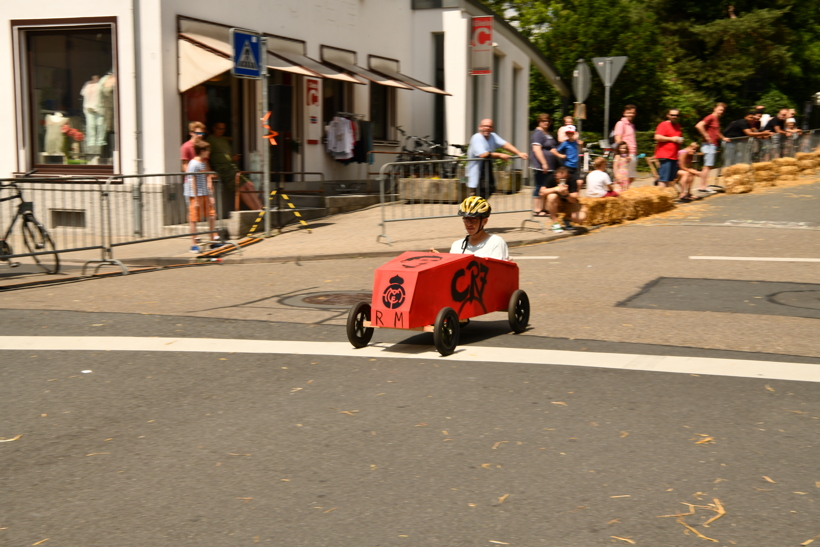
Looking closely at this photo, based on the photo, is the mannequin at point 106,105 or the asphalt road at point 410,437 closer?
the asphalt road at point 410,437

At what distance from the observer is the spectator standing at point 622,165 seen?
1852 centimetres

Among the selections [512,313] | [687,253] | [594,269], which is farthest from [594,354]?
[687,253]

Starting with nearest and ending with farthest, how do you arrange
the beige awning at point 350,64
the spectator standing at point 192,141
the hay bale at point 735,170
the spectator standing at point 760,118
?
1. the spectator standing at point 192,141
2. the hay bale at point 735,170
3. the beige awning at point 350,64
4. the spectator standing at point 760,118

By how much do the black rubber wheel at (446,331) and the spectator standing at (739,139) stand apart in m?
16.0

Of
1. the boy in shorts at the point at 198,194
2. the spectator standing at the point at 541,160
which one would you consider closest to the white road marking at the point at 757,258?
the spectator standing at the point at 541,160

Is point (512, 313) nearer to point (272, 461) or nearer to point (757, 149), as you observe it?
point (272, 461)

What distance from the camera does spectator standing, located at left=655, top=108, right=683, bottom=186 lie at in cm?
1817

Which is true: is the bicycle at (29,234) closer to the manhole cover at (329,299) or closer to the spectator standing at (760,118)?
the manhole cover at (329,299)

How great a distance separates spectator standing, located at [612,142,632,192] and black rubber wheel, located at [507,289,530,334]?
439 inches

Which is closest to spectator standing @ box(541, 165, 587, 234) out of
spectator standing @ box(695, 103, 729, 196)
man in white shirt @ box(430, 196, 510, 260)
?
spectator standing @ box(695, 103, 729, 196)

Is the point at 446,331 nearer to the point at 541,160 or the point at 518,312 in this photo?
the point at 518,312

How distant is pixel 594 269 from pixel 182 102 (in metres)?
8.56

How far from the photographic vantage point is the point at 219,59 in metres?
16.1

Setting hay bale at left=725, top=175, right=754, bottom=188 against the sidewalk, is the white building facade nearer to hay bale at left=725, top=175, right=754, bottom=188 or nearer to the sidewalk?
the sidewalk
